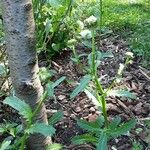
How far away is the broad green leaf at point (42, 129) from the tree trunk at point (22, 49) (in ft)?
0.46

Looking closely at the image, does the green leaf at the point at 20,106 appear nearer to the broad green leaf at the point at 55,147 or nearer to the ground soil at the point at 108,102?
A: the broad green leaf at the point at 55,147

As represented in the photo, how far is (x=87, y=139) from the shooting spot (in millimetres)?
1804

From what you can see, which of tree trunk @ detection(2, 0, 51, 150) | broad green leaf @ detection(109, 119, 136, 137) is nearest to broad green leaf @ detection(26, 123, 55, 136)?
tree trunk @ detection(2, 0, 51, 150)

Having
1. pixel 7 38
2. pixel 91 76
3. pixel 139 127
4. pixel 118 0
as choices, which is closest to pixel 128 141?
pixel 139 127

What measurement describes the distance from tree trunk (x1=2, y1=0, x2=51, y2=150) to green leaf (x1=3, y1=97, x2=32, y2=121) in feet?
0.22

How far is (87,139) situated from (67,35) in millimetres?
1062

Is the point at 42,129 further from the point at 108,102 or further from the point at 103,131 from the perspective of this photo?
the point at 108,102

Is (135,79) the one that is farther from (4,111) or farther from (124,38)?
(4,111)

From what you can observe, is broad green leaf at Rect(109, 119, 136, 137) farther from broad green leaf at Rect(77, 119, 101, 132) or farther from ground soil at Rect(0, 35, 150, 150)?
ground soil at Rect(0, 35, 150, 150)

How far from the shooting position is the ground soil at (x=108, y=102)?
81.1 inches

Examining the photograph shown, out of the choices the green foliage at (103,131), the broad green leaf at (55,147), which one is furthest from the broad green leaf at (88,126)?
the broad green leaf at (55,147)

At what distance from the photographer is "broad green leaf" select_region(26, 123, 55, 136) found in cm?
163

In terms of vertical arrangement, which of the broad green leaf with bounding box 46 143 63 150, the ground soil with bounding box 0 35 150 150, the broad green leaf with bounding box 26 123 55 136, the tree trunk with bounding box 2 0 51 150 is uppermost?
the tree trunk with bounding box 2 0 51 150

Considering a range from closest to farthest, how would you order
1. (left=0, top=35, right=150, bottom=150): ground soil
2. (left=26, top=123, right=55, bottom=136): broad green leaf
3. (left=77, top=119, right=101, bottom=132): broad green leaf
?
(left=26, top=123, right=55, bottom=136): broad green leaf < (left=77, top=119, right=101, bottom=132): broad green leaf < (left=0, top=35, right=150, bottom=150): ground soil
